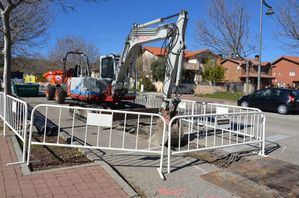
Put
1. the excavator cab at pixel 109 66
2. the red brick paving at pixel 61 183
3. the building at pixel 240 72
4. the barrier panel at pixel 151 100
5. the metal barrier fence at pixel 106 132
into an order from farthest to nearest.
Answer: the building at pixel 240 72
the barrier panel at pixel 151 100
the excavator cab at pixel 109 66
the metal barrier fence at pixel 106 132
the red brick paving at pixel 61 183

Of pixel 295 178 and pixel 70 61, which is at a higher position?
pixel 70 61

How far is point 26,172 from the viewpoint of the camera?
5629 mm

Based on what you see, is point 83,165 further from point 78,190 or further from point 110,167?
point 78,190

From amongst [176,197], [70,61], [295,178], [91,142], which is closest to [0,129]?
[91,142]

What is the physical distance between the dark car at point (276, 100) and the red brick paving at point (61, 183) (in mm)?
15591

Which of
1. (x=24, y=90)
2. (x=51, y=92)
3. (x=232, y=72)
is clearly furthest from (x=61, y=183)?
(x=232, y=72)

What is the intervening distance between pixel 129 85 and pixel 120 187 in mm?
9204

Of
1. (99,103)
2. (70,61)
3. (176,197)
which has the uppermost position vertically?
(70,61)

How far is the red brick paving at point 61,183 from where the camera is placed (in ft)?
15.8

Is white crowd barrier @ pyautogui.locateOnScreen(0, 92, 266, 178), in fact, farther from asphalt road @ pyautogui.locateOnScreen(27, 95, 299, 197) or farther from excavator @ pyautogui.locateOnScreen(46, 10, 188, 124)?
excavator @ pyautogui.locateOnScreen(46, 10, 188, 124)

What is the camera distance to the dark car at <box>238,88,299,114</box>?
18.8m

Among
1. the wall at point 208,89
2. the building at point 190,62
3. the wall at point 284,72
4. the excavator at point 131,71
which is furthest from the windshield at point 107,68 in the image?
the wall at point 284,72

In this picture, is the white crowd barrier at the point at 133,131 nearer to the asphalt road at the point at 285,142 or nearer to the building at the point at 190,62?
the asphalt road at the point at 285,142

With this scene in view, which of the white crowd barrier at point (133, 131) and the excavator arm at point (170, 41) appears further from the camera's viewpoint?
the excavator arm at point (170, 41)
